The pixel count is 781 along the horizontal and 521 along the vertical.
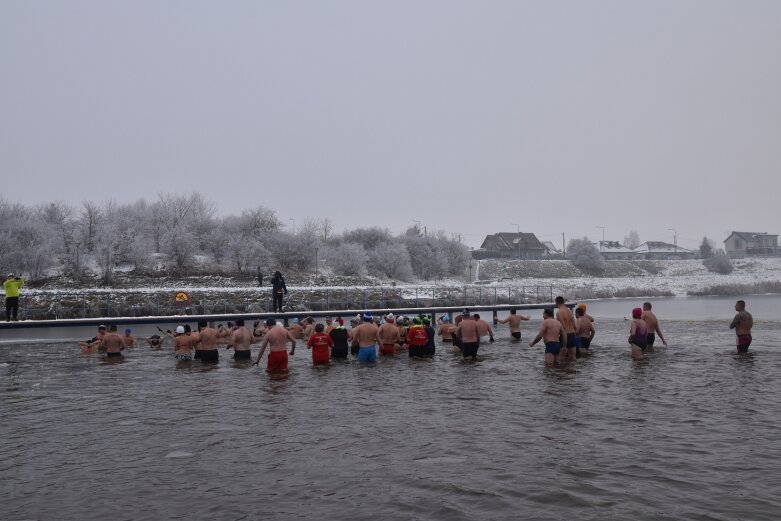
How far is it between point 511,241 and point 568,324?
4956 inches

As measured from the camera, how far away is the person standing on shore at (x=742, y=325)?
67.9ft

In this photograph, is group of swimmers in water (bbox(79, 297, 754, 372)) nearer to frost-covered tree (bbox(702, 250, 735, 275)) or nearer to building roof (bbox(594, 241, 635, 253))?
frost-covered tree (bbox(702, 250, 735, 275))

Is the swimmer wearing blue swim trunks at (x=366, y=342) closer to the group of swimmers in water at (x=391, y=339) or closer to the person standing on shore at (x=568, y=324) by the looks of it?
the group of swimmers in water at (x=391, y=339)

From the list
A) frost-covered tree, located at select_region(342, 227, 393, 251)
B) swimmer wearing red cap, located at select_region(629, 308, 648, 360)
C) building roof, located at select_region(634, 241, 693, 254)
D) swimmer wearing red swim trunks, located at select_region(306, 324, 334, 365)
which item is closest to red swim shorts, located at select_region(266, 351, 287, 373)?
swimmer wearing red swim trunks, located at select_region(306, 324, 334, 365)

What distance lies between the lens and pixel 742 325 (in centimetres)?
2103

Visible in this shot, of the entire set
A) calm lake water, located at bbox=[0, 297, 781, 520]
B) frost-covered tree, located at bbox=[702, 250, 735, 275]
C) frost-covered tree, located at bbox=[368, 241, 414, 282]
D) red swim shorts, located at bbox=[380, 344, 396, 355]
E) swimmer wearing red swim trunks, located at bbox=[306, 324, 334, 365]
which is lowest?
calm lake water, located at bbox=[0, 297, 781, 520]

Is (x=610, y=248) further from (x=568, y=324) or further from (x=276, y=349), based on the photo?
(x=276, y=349)

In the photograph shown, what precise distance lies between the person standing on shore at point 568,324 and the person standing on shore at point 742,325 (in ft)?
16.2

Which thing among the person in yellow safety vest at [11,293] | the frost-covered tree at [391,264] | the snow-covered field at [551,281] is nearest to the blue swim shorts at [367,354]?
the person in yellow safety vest at [11,293]

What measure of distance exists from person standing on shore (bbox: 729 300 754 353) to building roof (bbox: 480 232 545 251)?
12039cm

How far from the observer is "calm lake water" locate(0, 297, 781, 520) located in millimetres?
8211

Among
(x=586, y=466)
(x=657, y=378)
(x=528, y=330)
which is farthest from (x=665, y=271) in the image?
(x=586, y=466)

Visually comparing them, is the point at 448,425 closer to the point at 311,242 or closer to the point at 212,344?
the point at 212,344

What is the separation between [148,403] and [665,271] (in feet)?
414
